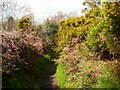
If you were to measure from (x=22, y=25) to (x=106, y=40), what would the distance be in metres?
17.4

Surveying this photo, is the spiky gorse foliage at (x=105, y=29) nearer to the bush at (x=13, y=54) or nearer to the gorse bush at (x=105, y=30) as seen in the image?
the gorse bush at (x=105, y=30)

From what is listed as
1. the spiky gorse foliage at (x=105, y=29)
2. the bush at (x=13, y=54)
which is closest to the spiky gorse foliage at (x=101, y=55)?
the spiky gorse foliage at (x=105, y=29)

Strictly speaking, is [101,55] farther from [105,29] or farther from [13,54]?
[13,54]

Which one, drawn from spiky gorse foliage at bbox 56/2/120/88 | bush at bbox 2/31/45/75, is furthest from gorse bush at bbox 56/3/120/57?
bush at bbox 2/31/45/75

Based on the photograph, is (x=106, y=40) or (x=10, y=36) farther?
(x=10, y=36)

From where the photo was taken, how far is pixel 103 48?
13289 mm

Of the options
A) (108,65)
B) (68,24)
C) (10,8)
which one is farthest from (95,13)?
(10,8)

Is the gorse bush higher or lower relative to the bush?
higher

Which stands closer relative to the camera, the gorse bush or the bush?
the gorse bush

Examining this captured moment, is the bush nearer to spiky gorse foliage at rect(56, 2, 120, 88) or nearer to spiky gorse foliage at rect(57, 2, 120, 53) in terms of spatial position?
spiky gorse foliage at rect(56, 2, 120, 88)

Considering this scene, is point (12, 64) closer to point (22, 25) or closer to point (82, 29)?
point (82, 29)

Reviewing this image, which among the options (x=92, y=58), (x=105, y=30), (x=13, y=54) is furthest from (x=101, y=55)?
(x=13, y=54)

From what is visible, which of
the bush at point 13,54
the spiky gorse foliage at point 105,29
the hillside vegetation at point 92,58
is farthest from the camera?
the bush at point 13,54

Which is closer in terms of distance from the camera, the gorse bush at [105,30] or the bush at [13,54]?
the gorse bush at [105,30]
